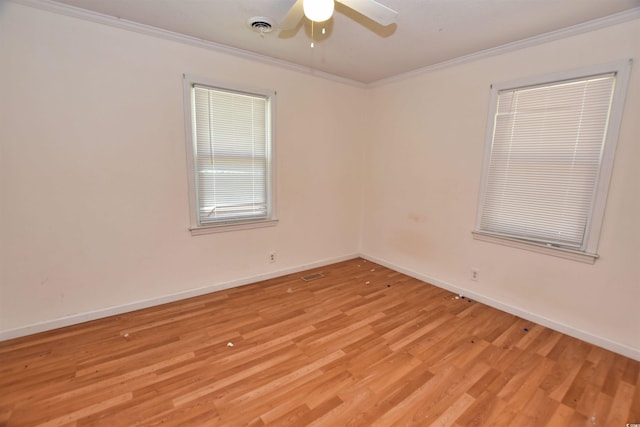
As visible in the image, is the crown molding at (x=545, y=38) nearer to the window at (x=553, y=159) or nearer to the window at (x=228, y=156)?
the window at (x=553, y=159)

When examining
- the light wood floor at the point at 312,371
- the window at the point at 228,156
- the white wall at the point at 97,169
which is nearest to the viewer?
the light wood floor at the point at 312,371

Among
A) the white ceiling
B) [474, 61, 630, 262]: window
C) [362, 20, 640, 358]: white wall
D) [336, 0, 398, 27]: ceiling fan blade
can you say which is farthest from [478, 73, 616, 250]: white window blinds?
[336, 0, 398, 27]: ceiling fan blade

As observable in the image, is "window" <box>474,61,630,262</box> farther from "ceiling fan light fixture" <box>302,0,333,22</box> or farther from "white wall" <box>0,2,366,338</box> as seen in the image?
"white wall" <box>0,2,366,338</box>

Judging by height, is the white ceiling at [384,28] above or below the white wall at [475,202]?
above

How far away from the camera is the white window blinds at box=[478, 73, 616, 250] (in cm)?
228

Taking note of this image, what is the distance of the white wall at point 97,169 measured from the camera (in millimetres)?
2131

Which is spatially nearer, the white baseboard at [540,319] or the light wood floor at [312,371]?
the light wood floor at [312,371]

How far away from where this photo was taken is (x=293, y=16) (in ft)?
5.85

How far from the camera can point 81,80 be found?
2.27m

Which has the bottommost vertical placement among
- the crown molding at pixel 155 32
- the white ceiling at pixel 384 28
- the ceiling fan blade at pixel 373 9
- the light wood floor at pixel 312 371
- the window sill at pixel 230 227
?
the light wood floor at pixel 312 371

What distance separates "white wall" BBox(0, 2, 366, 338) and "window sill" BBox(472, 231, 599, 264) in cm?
249

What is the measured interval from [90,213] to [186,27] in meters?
1.79

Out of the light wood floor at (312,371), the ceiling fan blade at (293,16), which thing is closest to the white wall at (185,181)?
the light wood floor at (312,371)

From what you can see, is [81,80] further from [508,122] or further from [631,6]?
[631,6]
